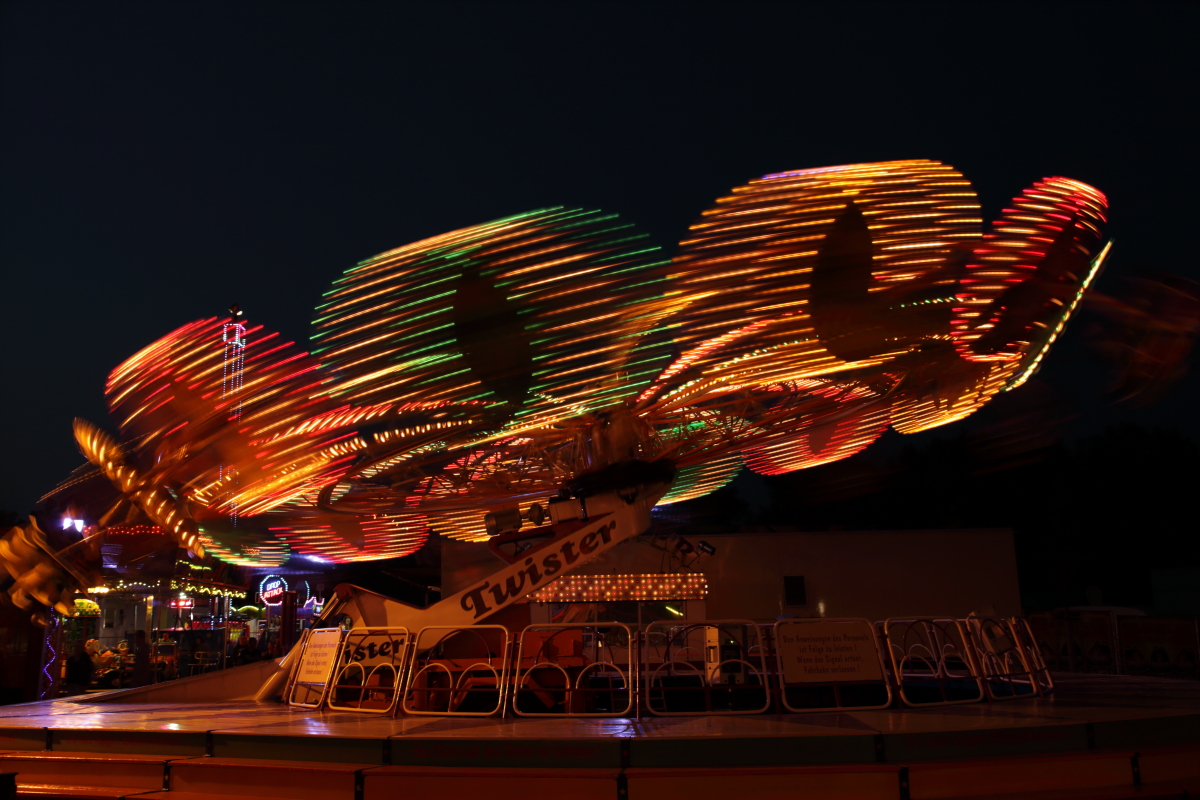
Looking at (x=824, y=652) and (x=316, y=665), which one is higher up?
(x=824, y=652)

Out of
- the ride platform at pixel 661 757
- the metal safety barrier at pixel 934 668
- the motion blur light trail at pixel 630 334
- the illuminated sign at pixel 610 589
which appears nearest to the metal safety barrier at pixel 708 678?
the ride platform at pixel 661 757

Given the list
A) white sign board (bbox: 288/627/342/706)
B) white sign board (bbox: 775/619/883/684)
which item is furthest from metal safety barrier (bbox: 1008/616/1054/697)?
white sign board (bbox: 288/627/342/706)

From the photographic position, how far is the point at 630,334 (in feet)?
33.3

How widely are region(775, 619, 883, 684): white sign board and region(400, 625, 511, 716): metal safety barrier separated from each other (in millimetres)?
3526

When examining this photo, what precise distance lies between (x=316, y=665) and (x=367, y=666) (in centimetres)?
Result: 98

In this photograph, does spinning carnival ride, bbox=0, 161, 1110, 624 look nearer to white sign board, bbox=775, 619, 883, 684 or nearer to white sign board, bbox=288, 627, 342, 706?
white sign board, bbox=288, 627, 342, 706

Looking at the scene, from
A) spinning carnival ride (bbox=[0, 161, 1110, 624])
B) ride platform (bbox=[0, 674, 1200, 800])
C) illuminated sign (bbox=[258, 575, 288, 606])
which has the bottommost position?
ride platform (bbox=[0, 674, 1200, 800])

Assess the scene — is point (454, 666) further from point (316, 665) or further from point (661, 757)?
point (661, 757)

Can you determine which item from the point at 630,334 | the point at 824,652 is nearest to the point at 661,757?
the point at 824,652

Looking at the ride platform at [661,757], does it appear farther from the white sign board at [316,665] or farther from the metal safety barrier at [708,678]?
the white sign board at [316,665]

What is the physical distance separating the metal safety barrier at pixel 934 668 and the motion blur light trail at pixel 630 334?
341 cm

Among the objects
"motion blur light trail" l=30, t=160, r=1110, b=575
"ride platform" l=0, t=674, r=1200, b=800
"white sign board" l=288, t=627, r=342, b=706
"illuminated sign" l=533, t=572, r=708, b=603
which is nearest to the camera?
"ride platform" l=0, t=674, r=1200, b=800

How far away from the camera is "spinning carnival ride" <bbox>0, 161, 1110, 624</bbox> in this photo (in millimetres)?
9750

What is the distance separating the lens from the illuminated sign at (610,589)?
83.2 feet
